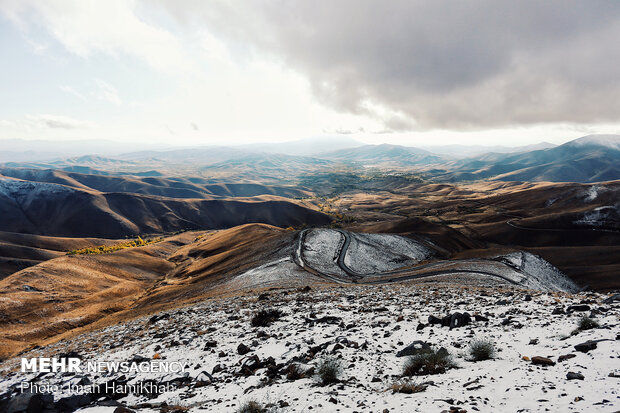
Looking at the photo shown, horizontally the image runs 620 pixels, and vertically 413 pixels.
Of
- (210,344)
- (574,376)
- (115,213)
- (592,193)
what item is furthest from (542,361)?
(115,213)

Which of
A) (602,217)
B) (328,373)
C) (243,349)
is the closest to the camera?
(328,373)

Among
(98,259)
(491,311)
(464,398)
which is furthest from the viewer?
(98,259)

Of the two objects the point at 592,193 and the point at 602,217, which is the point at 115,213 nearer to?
the point at 602,217

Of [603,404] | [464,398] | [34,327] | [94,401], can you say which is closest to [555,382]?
[603,404]

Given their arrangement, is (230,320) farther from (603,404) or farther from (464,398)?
(603,404)

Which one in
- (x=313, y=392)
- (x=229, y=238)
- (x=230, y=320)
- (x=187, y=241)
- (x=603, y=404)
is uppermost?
(x=603, y=404)

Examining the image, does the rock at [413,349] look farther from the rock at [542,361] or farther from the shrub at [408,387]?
the rock at [542,361]

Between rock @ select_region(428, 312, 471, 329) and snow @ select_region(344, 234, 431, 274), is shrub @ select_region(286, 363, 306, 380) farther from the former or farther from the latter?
snow @ select_region(344, 234, 431, 274)
